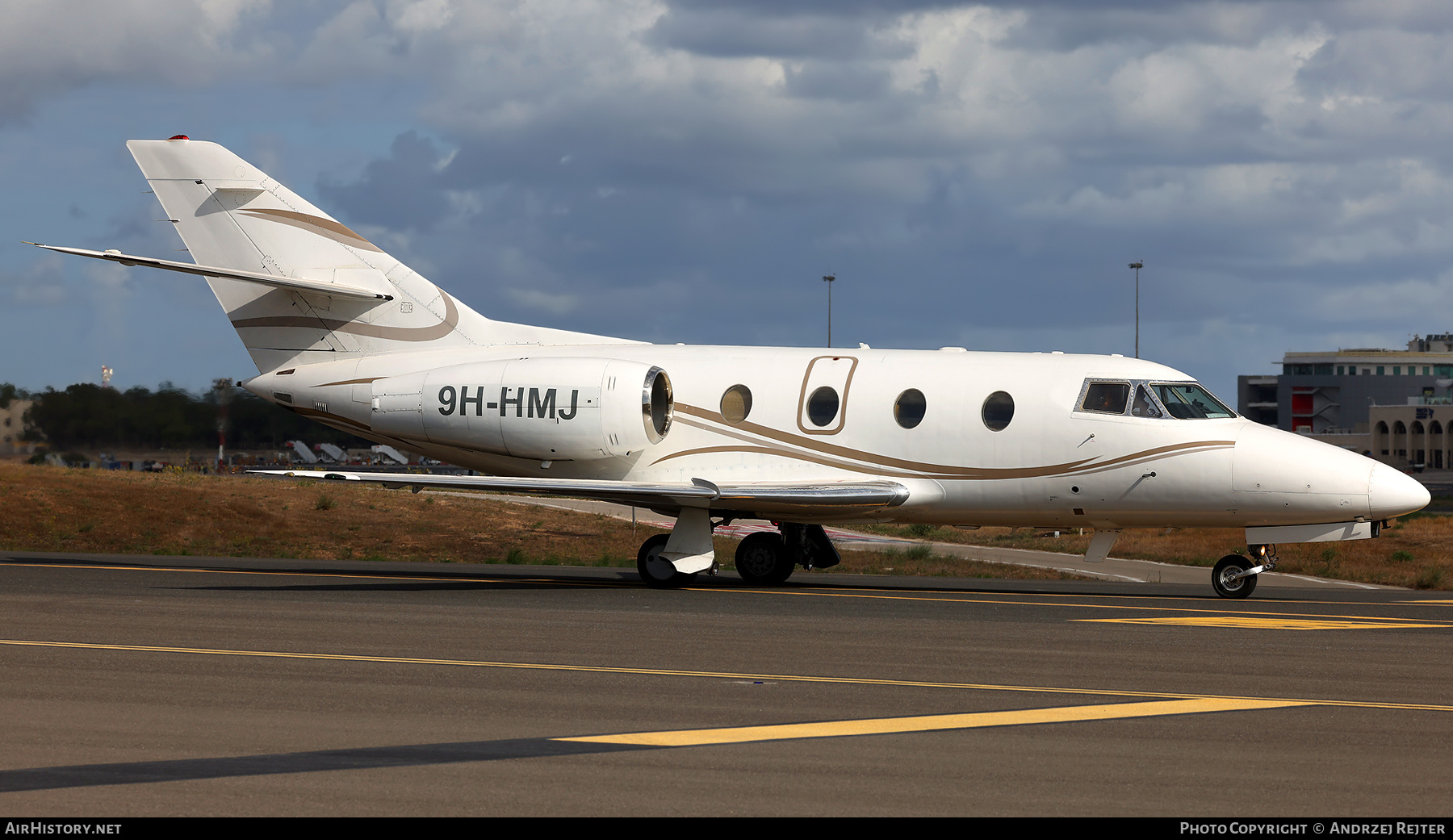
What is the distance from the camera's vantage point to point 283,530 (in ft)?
107

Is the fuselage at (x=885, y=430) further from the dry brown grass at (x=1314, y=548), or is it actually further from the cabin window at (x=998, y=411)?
the dry brown grass at (x=1314, y=548)

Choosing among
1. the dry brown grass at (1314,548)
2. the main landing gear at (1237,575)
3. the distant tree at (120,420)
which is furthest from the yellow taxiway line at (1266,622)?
the distant tree at (120,420)

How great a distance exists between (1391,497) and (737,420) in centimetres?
882

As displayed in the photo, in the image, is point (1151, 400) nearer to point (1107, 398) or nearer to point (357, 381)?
point (1107, 398)

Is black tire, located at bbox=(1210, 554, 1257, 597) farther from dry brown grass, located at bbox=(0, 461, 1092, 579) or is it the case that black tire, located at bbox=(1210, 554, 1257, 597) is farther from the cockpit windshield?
dry brown grass, located at bbox=(0, 461, 1092, 579)

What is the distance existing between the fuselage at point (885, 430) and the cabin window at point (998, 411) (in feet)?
0.05

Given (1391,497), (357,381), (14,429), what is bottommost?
(1391,497)

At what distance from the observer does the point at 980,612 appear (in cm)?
1619

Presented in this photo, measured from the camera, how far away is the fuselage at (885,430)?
18344mm

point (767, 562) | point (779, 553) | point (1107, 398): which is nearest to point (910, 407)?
point (1107, 398)

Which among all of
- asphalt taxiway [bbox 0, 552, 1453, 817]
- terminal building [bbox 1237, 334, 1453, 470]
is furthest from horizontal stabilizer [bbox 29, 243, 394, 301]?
terminal building [bbox 1237, 334, 1453, 470]

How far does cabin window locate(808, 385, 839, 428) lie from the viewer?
20.0m

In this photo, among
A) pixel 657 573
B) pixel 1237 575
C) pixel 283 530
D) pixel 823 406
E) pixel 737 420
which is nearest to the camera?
pixel 1237 575

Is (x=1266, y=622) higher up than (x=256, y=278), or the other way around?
(x=256, y=278)
